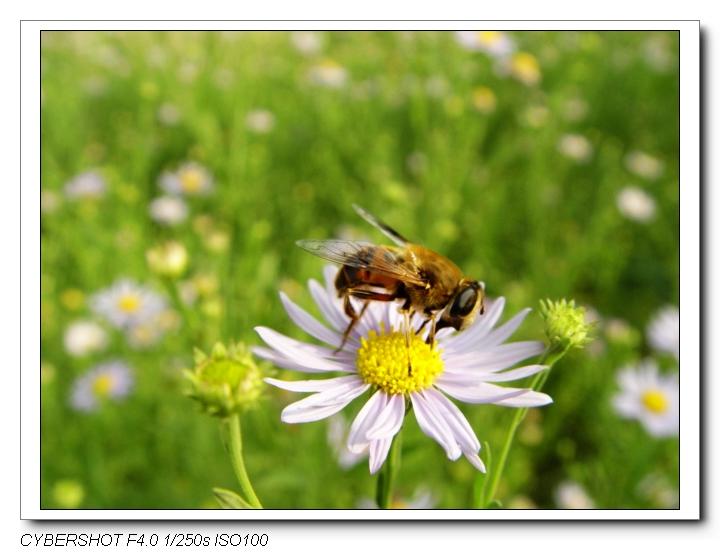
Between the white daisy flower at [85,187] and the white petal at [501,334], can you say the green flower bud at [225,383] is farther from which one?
the white daisy flower at [85,187]

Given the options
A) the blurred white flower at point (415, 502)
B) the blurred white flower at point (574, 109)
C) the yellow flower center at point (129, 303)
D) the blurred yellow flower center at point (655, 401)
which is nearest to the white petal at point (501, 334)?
the blurred white flower at point (415, 502)

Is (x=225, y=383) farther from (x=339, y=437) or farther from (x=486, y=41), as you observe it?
(x=486, y=41)

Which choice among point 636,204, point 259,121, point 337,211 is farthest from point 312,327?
point 636,204

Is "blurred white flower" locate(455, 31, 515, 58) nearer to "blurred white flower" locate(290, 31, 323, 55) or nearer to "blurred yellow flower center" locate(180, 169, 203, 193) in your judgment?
"blurred white flower" locate(290, 31, 323, 55)

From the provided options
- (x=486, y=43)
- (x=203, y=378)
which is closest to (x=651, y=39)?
(x=486, y=43)

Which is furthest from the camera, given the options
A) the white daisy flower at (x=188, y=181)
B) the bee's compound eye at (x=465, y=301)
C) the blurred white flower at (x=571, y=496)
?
the white daisy flower at (x=188, y=181)

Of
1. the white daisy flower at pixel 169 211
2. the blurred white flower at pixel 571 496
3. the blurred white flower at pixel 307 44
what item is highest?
the blurred white flower at pixel 307 44
